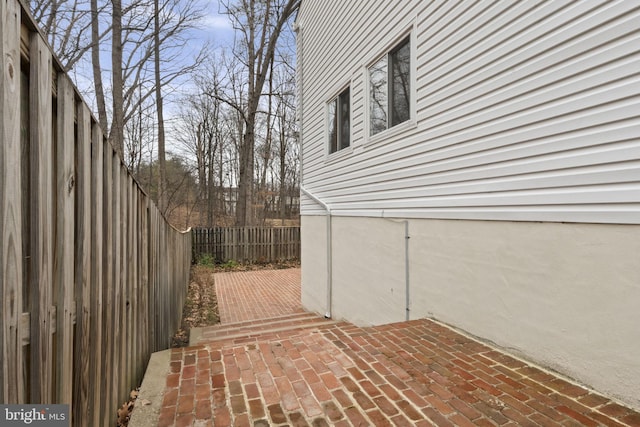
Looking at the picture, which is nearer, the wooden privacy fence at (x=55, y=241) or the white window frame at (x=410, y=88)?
the wooden privacy fence at (x=55, y=241)

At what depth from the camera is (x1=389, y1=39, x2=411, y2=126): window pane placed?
4.08 m

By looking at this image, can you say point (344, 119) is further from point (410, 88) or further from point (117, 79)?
point (117, 79)

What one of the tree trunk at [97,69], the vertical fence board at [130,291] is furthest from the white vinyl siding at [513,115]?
the tree trunk at [97,69]

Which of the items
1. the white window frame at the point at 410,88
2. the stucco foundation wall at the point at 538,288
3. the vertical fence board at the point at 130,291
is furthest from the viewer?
the white window frame at the point at 410,88

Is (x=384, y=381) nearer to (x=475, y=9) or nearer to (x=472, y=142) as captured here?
(x=472, y=142)

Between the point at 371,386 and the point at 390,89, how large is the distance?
3704 millimetres

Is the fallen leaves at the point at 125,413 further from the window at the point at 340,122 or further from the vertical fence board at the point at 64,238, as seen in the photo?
the window at the point at 340,122

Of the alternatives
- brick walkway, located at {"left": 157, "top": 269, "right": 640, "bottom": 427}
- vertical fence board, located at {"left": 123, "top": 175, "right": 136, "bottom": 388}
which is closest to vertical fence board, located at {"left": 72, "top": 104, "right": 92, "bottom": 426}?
brick walkway, located at {"left": 157, "top": 269, "right": 640, "bottom": 427}

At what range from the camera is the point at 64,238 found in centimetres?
132

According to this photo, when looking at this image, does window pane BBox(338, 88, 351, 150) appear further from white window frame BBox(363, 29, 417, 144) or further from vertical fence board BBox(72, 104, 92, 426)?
vertical fence board BBox(72, 104, 92, 426)

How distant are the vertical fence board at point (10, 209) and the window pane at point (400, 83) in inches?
147

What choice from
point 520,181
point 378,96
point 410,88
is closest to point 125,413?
point 520,181
